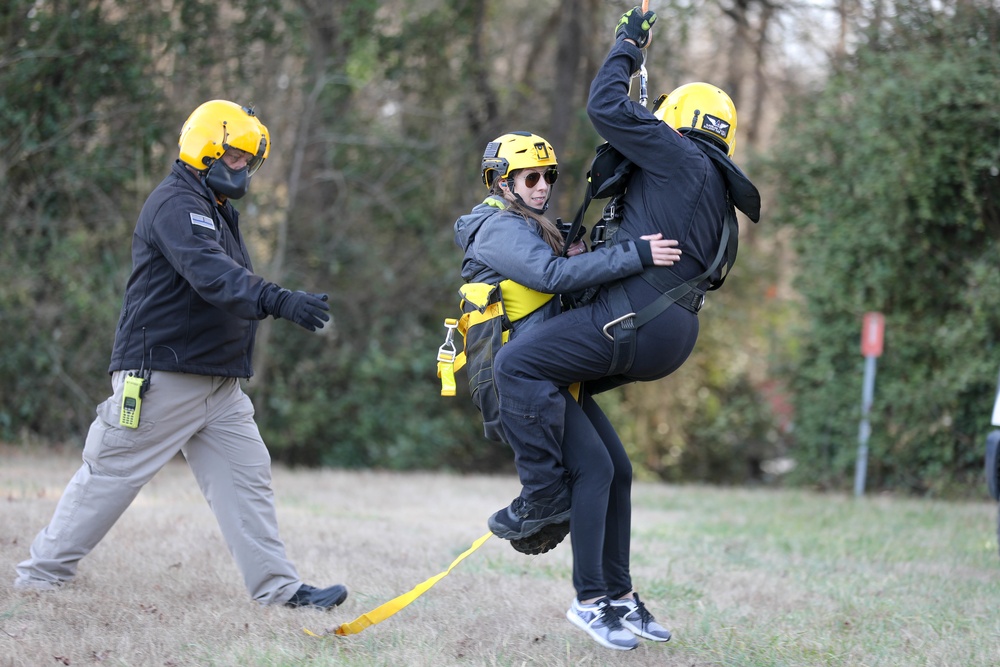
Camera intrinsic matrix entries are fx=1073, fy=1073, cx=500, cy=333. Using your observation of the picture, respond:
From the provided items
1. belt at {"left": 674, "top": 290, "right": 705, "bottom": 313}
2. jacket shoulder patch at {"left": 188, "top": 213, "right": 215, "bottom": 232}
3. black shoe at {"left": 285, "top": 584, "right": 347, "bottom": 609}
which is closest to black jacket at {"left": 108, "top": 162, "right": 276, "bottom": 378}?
jacket shoulder patch at {"left": 188, "top": 213, "right": 215, "bottom": 232}

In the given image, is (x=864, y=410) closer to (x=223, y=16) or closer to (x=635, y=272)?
(x=635, y=272)

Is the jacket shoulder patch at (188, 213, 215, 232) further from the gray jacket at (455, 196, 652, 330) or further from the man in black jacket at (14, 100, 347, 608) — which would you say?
the gray jacket at (455, 196, 652, 330)

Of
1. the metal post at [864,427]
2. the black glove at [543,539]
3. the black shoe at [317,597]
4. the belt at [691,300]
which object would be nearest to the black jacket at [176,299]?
the black shoe at [317,597]

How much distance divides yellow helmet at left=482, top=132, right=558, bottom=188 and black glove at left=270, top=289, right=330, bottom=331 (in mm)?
884

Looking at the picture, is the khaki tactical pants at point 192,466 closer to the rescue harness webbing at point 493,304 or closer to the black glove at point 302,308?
the black glove at point 302,308

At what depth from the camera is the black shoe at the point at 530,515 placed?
4344 millimetres

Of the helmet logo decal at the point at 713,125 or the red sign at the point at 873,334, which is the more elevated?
the helmet logo decal at the point at 713,125

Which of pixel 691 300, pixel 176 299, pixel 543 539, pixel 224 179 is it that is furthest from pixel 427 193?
pixel 691 300

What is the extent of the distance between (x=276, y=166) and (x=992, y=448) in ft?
32.3

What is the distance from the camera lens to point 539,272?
13.5 ft

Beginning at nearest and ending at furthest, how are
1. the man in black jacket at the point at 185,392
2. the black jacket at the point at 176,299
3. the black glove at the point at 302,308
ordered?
the black glove at the point at 302,308, the black jacket at the point at 176,299, the man in black jacket at the point at 185,392

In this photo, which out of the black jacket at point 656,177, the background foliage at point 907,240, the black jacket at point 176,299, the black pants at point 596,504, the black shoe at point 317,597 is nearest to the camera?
the black jacket at point 656,177

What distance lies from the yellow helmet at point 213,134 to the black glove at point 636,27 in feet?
5.96

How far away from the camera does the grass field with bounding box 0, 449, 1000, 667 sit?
4469 millimetres
